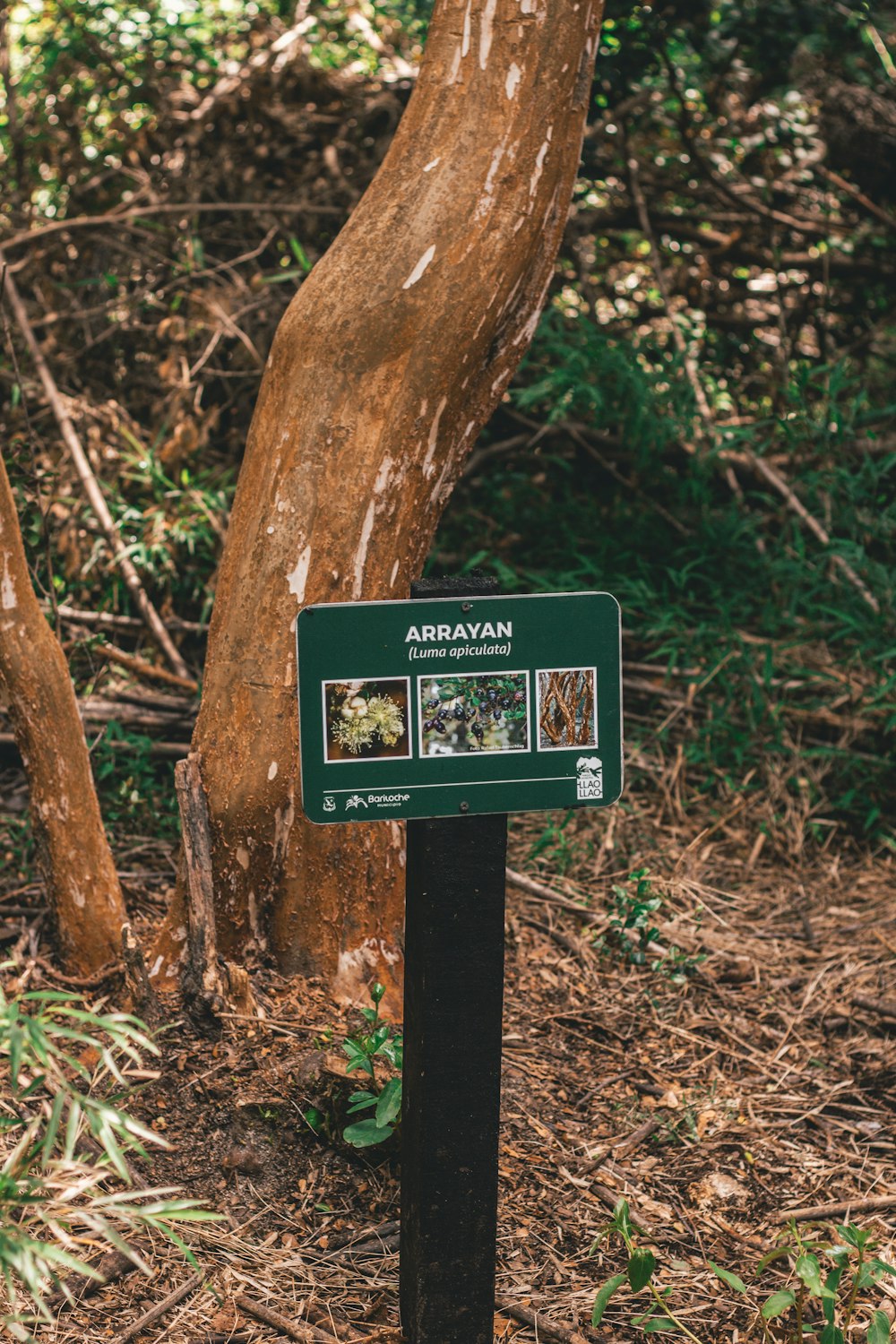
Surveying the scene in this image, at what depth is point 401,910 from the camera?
267 cm

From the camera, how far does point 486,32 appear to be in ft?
8.49

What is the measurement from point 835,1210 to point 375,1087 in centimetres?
94

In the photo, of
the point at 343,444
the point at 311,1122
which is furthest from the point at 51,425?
the point at 311,1122

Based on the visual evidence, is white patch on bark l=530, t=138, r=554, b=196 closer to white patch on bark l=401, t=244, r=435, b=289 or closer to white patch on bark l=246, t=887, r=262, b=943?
white patch on bark l=401, t=244, r=435, b=289

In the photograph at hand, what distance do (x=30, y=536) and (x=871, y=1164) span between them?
251cm

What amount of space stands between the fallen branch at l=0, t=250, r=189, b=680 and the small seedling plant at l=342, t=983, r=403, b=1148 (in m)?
1.84

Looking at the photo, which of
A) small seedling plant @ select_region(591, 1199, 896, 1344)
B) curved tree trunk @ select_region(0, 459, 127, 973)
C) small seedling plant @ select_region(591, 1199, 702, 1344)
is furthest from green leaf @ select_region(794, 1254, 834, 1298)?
curved tree trunk @ select_region(0, 459, 127, 973)

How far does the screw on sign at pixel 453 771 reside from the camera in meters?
1.71

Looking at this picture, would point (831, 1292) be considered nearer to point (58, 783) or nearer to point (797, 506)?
point (58, 783)

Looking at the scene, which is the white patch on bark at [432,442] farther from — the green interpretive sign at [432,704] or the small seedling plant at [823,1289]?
the small seedling plant at [823,1289]


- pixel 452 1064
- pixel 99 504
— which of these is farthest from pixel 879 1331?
pixel 99 504

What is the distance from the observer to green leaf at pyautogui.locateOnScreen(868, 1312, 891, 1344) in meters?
1.77

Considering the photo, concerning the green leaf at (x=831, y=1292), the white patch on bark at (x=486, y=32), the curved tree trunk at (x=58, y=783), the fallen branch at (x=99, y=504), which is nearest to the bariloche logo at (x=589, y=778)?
the green leaf at (x=831, y=1292)

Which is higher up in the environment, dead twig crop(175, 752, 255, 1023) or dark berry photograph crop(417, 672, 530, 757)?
dark berry photograph crop(417, 672, 530, 757)
